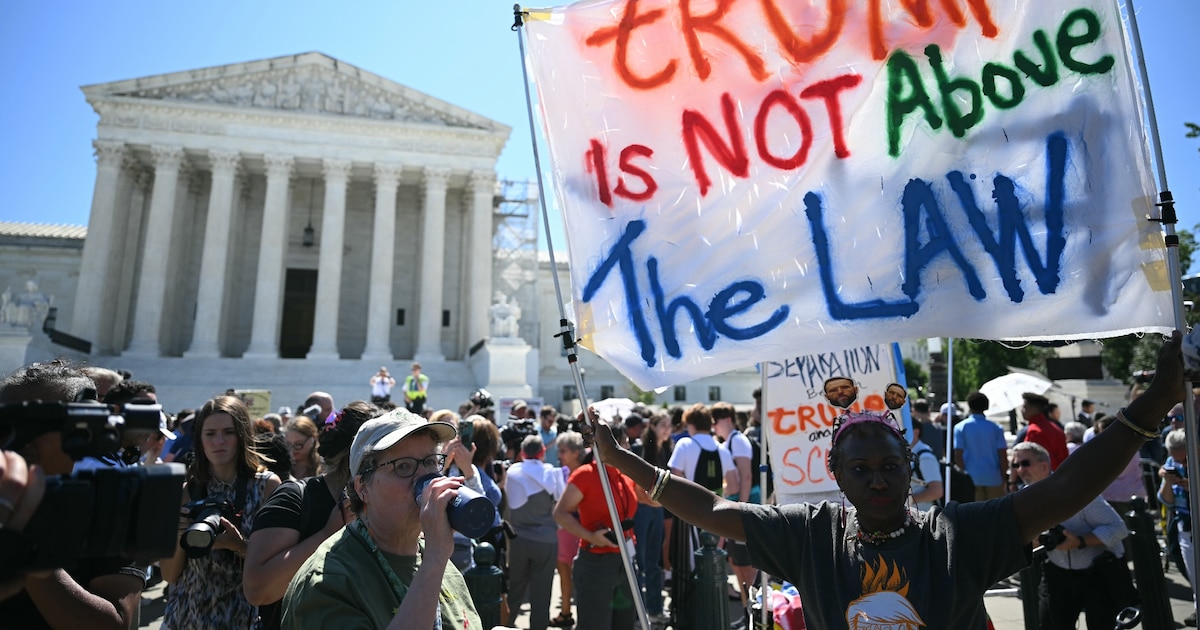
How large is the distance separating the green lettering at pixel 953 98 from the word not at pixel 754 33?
154mm

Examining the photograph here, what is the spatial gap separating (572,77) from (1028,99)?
183 centimetres

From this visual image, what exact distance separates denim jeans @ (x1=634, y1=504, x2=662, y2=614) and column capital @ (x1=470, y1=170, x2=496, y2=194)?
2550 centimetres

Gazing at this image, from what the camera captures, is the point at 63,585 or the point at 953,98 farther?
the point at 953,98

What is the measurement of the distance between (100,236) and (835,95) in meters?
31.7

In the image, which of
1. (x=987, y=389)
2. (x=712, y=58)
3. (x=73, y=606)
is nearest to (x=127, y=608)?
(x=73, y=606)

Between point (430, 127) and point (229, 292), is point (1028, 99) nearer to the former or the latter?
point (430, 127)

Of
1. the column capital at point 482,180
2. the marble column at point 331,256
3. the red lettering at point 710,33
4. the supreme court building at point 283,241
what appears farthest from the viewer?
the column capital at point 482,180

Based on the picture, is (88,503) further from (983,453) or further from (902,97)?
(983,453)

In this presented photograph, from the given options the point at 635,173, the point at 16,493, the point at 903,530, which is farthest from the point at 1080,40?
the point at 16,493

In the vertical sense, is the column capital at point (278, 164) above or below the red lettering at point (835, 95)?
above

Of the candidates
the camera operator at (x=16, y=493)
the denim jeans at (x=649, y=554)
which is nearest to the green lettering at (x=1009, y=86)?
the camera operator at (x=16, y=493)

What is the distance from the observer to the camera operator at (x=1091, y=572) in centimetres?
421

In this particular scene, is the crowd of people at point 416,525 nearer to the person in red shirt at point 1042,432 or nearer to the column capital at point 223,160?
the person in red shirt at point 1042,432

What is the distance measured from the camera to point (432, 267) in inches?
1156
